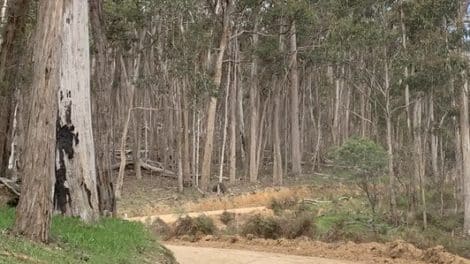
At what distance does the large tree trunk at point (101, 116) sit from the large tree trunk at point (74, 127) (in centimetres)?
112

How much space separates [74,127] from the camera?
10.4 m

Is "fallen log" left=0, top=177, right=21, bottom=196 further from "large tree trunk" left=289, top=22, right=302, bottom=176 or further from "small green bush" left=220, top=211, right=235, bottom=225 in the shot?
"large tree trunk" left=289, top=22, right=302, bottom=176

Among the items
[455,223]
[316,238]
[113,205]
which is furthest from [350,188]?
[113,205]

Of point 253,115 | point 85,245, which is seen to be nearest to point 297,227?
point 85,245

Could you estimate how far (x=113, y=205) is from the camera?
12.0m

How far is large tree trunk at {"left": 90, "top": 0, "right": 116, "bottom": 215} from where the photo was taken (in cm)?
1177

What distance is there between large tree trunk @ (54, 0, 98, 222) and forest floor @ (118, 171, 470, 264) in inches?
228

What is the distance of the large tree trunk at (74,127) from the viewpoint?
407 inches

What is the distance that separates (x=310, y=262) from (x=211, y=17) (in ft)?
64.0

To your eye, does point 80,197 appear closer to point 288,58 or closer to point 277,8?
point 277,8

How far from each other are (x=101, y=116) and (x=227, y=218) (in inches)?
369

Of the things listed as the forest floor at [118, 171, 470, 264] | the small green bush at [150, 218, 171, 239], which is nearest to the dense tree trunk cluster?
the forest floor at [118, 171, 470, 264]

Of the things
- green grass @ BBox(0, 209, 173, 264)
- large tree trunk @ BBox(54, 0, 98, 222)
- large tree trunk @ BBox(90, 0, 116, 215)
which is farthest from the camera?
large tree trunk @ BBox(90, 0, 116, 215)

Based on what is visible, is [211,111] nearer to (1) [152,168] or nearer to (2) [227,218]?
(1) [152,168]
